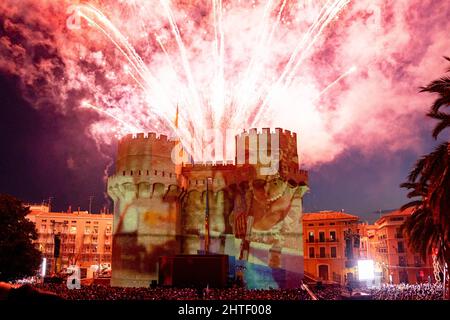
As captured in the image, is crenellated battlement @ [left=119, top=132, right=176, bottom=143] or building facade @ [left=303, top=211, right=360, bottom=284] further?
building facade @ [left=303, top=211, right=360, bottom=284]

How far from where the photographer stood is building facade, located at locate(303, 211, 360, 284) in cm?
6800

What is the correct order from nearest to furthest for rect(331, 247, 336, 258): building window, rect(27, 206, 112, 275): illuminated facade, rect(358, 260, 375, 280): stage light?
rect(358, 260, 375, 280): stage light < rect(331, 247, 336, 258): building window < rect(27, 206, 112, 275): illuminated facade

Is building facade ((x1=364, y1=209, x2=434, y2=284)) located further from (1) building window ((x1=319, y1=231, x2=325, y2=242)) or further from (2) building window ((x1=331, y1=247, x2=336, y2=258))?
(1) building window ((x1=319, y1=231, x2=325, y2=242))

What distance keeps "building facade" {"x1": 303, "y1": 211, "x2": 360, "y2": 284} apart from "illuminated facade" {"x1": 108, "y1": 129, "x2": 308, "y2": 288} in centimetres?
2878

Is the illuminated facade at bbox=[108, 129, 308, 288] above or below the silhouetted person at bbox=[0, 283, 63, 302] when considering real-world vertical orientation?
above

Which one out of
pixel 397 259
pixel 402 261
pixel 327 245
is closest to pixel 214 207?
pixel 327 245

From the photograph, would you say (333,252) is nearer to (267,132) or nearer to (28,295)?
(267,132)

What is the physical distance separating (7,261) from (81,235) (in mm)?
59459

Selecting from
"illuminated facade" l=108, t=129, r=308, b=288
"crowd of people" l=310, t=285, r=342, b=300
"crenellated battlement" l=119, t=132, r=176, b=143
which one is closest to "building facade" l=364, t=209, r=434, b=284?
"illuminated facade" l=108, t=129, r=308, b=288

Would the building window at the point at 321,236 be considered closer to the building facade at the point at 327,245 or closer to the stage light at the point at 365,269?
the building facade at the point at 327,245

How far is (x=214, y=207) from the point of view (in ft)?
146

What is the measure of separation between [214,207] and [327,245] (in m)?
33.3

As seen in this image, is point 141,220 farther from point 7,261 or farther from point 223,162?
point 7,261
